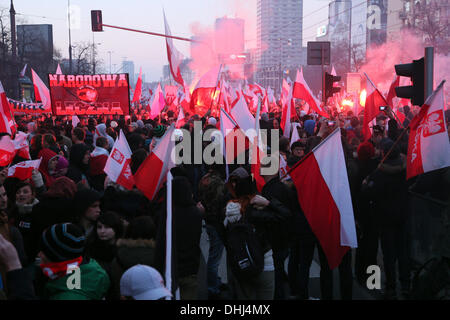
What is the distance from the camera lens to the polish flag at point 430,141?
5.28 metres

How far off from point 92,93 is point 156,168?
10.2m

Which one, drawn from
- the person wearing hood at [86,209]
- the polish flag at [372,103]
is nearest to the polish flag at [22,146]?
the person wearing hood at [86,209]

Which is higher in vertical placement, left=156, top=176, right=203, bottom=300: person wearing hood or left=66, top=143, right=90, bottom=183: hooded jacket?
left=66, top=143, right=90, bottom=183: hooded jacket

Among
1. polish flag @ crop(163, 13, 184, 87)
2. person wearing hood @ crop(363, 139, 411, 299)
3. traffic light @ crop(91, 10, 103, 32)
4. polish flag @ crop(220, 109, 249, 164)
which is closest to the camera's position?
person wearing hood @ crop(363, 139, 411, 299)

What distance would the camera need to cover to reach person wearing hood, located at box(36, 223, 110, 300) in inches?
128

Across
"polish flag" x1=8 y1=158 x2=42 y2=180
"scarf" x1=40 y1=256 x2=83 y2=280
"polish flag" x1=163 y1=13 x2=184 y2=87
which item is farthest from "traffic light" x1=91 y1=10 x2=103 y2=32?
"scarf" x1=40 y1=256 x2=83 y2=280

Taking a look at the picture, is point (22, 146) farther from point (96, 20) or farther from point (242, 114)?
point (96, 20)

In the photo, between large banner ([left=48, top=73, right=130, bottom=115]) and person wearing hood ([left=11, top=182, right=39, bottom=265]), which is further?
large banner ([left=48, top=73, right=130, bottom=115])

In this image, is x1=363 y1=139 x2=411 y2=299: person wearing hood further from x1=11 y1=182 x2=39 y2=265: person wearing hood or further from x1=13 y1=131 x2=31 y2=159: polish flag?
x1=13 y1=131 x2=31 y2=159: polish flag

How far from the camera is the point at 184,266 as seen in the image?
4.66m

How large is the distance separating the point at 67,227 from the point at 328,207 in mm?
2576

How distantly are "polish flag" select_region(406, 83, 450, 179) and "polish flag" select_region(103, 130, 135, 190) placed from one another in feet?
10.5

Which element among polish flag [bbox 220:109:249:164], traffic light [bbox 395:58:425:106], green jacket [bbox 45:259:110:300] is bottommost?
green jacket [bbox 45:259:110:300]
